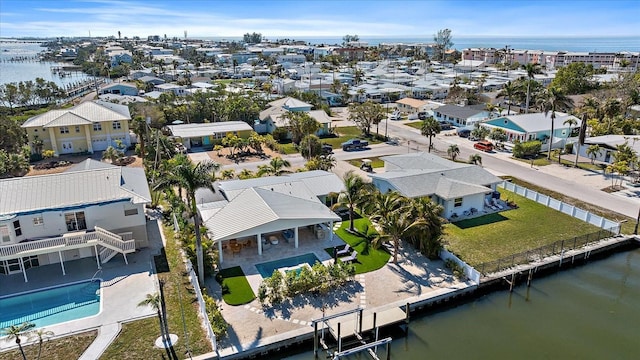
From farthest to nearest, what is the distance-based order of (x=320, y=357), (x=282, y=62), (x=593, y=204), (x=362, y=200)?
(x=282, y=62), (x=593, y=204), (x=362, y=200), (x=320, y=357)

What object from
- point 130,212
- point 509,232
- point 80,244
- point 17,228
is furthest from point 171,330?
point 509,232

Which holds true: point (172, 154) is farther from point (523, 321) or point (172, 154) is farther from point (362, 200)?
point (523, 321)

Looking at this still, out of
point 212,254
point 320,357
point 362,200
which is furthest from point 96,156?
point 320,357

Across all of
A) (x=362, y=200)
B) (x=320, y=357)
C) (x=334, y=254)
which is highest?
(x=362, y=200)

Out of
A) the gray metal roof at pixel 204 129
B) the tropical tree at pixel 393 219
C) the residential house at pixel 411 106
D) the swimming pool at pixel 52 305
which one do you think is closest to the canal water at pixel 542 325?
the tropical tree at pixel 393 219

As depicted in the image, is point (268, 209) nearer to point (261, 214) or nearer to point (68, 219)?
point (261, 214)

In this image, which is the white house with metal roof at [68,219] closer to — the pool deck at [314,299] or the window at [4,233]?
the window at [4,233]

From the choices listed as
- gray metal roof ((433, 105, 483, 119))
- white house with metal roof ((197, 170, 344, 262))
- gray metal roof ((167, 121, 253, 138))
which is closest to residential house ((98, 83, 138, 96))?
gray metal roof ((167, 121, 253, 138))
